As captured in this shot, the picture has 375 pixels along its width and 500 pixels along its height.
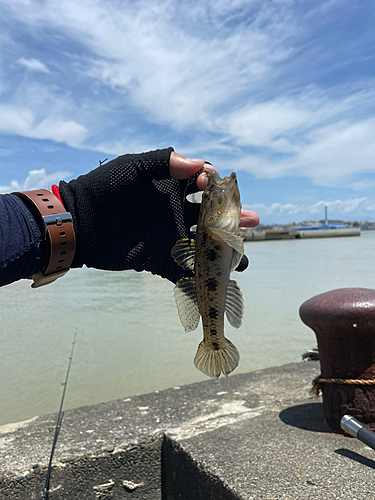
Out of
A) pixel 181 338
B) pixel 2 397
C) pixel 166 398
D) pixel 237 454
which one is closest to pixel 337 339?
pixel 237 454

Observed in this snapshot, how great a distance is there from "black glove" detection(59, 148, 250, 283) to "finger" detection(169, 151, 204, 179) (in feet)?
0.23

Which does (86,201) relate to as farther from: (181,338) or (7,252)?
(181,338)

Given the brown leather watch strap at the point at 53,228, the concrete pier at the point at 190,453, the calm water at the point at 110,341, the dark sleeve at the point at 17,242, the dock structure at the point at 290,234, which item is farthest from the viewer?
the dock structure at the point at 290,234

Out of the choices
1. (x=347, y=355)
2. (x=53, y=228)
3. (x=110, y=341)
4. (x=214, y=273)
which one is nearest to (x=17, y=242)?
(x=53, y=228)

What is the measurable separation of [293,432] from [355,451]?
0.50 meters

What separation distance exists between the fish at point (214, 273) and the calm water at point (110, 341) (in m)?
0.40

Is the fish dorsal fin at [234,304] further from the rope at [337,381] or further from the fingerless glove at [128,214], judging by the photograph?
the rope at [337,381]

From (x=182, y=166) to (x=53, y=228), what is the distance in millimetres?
729

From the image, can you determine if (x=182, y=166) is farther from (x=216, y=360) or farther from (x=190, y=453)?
(x=190, y=453)

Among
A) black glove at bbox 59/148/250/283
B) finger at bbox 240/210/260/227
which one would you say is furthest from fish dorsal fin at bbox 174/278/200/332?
finger at bbox 240/210/260/227

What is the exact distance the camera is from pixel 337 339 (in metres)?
3.48

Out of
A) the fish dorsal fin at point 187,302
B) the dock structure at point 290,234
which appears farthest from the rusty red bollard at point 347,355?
the dock structure at point 290,234

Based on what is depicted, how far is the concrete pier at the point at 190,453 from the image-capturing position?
264cm

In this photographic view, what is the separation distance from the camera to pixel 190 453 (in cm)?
301
